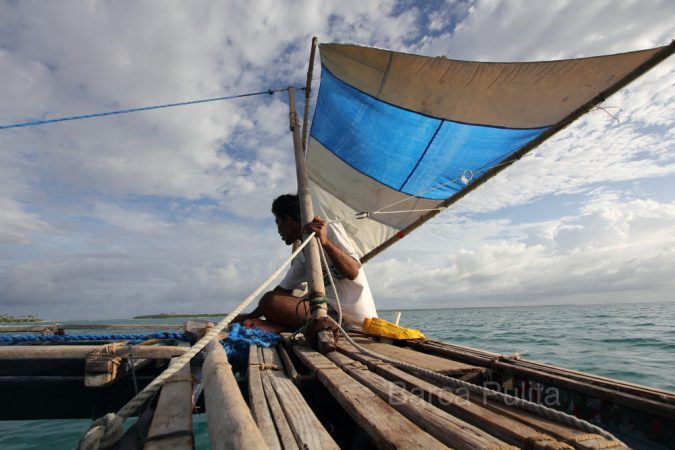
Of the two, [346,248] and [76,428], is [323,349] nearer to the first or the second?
[346,248]

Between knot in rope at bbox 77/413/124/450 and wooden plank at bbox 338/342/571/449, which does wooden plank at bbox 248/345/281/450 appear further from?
wooden plank at bbox 338/342/571/449

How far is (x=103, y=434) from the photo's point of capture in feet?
4.24

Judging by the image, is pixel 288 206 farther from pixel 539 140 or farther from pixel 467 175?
pixel 539 140

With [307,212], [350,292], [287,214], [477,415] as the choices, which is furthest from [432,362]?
[287,214]

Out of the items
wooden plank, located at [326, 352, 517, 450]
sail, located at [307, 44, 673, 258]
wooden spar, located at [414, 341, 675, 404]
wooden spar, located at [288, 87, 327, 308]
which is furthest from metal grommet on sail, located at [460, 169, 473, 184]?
wooden plank, located at [326, 352, 517, 450]

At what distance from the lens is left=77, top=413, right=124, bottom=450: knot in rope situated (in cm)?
121

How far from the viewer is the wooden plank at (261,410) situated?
1.23 metres

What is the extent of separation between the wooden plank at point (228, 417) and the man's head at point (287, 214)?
368cm

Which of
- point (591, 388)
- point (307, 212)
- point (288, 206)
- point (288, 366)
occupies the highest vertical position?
point (288, 206)

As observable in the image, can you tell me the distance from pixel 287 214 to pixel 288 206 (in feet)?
0.40

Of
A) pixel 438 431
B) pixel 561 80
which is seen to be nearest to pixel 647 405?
pixel 438 431

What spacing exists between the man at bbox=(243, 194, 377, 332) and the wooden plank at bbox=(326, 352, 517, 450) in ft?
6.67

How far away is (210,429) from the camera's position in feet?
3.48

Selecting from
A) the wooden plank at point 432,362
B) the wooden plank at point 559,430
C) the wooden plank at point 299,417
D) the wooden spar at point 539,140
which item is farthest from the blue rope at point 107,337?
the wooden spar at point 539,140
